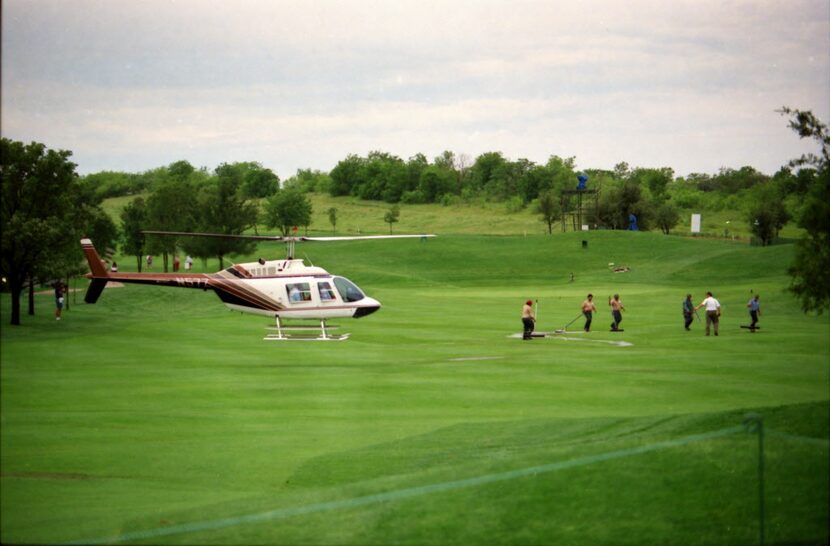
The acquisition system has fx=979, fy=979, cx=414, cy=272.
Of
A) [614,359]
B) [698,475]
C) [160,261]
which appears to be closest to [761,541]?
[698,475]

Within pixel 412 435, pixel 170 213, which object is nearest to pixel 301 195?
pixel 170 213

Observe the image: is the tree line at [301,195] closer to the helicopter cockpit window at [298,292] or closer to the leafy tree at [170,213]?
the leafy tree at [170,213]

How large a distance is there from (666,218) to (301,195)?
38.1 metres

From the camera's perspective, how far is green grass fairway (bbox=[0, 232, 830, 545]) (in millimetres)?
11430

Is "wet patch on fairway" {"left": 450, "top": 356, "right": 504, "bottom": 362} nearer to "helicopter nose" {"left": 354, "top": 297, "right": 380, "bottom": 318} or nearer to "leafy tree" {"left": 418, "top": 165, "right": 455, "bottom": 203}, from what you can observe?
"helicopter nose" {"left": 354, "top": 297, "right": 380, "bottom": 318}

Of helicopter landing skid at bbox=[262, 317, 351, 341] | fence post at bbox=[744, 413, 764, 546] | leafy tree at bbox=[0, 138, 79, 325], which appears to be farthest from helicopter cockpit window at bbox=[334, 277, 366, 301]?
fence post at bbox=[744, 413, 764, 546]

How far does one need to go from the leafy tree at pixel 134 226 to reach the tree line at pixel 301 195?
0.14m

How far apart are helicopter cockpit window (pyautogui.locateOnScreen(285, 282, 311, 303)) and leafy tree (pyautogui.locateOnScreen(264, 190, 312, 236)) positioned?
2337 inches

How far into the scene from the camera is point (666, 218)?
102m

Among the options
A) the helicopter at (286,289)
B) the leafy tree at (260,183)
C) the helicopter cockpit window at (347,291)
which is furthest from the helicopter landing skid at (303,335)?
the leafy tree at (260,183)

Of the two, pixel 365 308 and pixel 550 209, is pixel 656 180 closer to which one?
pixel 550 209

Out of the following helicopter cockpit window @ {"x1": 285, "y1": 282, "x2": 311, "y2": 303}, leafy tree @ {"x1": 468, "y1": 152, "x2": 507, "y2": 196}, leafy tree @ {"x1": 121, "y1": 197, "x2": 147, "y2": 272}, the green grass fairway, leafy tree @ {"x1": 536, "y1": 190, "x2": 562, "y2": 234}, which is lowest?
the green grass fairway

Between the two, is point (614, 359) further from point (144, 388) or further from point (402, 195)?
point (402, 195)

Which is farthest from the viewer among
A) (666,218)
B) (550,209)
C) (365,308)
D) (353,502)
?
(550,209)
